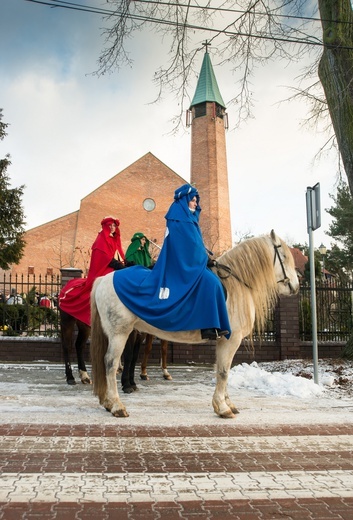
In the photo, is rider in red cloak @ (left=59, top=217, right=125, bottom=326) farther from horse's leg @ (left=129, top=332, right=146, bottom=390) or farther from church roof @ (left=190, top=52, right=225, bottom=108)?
church roof @ (left=190, top=52, right=225, bottom=108)

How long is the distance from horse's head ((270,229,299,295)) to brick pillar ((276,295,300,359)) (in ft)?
21.7

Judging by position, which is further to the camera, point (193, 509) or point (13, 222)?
point (13, 222)

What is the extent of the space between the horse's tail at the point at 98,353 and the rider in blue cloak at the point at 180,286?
0.61m

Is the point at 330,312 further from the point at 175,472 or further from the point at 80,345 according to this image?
the point at 175,472

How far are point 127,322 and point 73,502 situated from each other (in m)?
3.05

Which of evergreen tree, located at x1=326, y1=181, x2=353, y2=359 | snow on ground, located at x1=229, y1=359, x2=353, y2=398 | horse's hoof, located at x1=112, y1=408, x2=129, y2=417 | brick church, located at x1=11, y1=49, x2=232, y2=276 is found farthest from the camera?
brick church, located at x1=11, y1=49, x2=232, y2=276

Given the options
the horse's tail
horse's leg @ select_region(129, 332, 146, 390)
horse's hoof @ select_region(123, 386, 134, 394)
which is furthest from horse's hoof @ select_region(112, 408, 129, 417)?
horse's leg @ select_region(129, 332, 146, 390)

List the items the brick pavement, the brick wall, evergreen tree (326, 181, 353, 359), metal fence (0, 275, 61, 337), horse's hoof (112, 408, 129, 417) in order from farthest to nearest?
the brick wall
evergreen tree (326, 181, 353, 359)
metal fence (0, 275, 61, 337)
horse's hoof (112, 408, 129, 417)
the brick pavement

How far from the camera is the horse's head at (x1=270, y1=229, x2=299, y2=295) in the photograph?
6.77m

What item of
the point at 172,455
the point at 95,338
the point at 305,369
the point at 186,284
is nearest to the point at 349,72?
the point at 305,369

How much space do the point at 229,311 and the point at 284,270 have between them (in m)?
0.98

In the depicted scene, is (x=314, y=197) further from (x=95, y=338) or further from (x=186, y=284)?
(x=95, y=338)

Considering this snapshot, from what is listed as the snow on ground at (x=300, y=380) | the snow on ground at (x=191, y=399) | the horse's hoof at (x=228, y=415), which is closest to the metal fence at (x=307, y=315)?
the snow on ground at (x=191, y=399)

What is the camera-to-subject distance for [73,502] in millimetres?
3439
